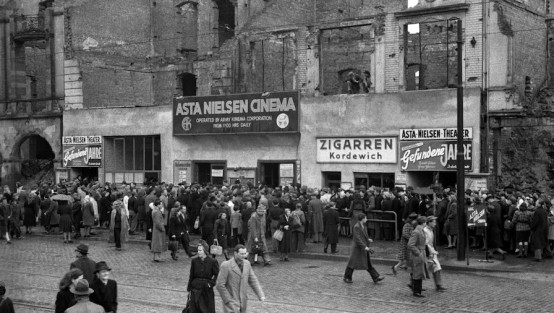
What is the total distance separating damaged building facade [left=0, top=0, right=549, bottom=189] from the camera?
28188 mm

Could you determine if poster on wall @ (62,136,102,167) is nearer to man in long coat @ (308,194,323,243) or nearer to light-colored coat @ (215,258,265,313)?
man in long coat @ (308,194,323,243)

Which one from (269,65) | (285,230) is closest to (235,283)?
(285,230)

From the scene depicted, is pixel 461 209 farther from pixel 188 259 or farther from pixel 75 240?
pixel 75 240

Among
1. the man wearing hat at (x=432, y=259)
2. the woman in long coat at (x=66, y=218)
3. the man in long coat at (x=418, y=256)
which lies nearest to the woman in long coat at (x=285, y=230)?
the man wearing hat at (x=432, y=259)

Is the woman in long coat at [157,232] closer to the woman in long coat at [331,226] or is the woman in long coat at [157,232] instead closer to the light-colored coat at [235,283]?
the woman in long coat at [331,226]

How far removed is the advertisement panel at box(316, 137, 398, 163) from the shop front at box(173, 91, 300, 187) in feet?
4.81

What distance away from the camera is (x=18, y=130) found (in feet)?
133

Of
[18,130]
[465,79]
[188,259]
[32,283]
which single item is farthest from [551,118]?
[18,130]

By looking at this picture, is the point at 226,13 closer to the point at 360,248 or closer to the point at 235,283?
the point at 360,248

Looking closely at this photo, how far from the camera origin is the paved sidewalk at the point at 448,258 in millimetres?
18195

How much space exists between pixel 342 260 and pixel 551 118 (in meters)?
14.5

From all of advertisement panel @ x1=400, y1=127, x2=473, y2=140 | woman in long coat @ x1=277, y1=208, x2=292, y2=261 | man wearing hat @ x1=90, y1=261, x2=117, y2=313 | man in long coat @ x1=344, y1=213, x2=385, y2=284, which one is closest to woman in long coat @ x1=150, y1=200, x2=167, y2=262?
woman in long coat @ x1=277, y1=208, x2=292, y2=261

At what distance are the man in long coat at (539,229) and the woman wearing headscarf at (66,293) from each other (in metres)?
13.5

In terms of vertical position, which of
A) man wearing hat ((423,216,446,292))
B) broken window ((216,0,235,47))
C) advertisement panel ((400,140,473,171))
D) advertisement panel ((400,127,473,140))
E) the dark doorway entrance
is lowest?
man wearing hat ((423,216,446,292))
